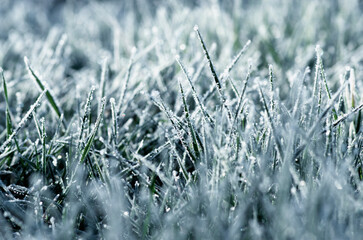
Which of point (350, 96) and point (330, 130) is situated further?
point (350, 96)

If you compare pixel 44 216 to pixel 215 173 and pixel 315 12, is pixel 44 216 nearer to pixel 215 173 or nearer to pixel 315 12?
pixel 215 173

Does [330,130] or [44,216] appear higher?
[330,130]

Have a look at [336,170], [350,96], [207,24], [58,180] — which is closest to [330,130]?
[336,170]

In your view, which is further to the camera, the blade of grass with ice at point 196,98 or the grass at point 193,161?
the blade of grass with ice at point 196,98

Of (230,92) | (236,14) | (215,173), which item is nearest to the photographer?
(215,173)

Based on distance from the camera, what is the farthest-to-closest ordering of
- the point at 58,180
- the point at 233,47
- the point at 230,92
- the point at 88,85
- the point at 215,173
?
the point at 233,47 < the point at 88,85 < the point at 230,92 < the point at 58,180 < the point at 215,173

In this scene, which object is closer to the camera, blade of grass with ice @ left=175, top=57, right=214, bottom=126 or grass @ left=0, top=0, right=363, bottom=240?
grass @ left=0, top=0, right=363, bottom=240

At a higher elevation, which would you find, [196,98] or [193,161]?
[196,98]

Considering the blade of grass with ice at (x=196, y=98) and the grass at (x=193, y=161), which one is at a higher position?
the blade of grass with ice at (x=196, y=98)

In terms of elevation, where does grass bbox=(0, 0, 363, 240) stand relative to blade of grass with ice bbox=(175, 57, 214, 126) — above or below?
below

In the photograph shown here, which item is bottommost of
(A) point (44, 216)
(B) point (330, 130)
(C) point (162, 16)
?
(A) point (44, 216)
